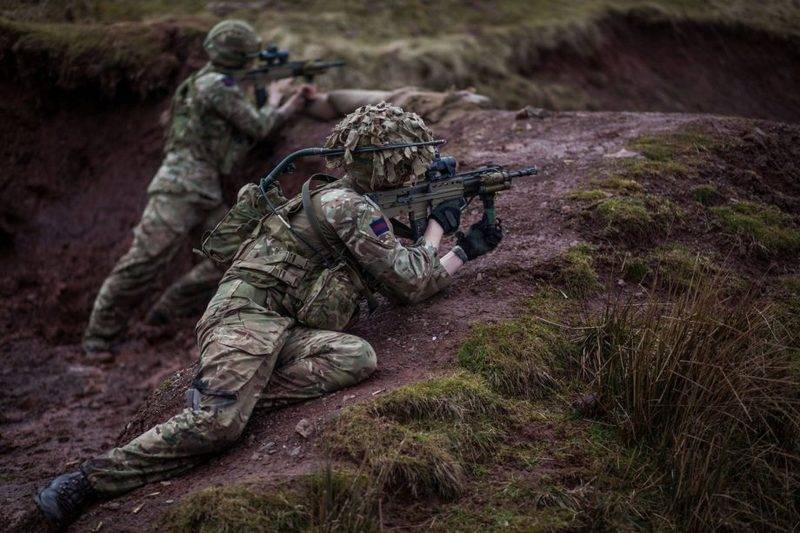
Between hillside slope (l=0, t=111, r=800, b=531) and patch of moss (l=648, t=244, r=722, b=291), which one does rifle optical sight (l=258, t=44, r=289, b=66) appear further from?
patch of moss (l=648, t=244, r=722, b=291)

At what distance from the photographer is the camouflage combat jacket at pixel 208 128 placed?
762cm

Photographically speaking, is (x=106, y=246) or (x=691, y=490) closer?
(x=691, y=490)

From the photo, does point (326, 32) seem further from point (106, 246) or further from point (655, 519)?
point (655, 519)

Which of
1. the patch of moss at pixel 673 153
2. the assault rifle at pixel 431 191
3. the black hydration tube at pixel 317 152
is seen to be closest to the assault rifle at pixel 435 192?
the assault rifle at pixel 431 191

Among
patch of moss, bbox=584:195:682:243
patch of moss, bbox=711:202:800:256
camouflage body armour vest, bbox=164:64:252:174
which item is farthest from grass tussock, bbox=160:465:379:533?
camouflage body armour vest, bbox=164:64:252:174

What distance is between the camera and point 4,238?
30.9ft

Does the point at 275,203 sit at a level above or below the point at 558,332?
above

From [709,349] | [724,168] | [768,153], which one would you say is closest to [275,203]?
[709,349]

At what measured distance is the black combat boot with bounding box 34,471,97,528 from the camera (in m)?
3.89

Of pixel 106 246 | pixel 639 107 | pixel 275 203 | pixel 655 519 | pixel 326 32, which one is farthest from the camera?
pixel 639 107

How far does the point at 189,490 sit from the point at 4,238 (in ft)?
22.5

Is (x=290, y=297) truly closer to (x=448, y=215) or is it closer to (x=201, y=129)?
(x=448, y=215)

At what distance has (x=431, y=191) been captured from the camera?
4.84m

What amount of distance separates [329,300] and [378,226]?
1.63 ft
